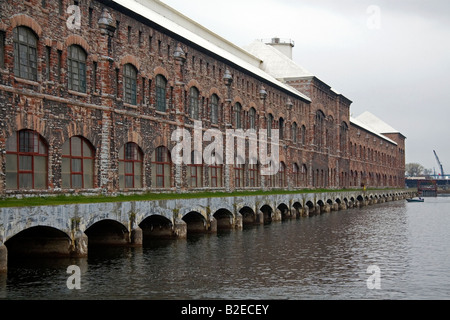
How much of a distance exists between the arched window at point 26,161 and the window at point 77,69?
3.97 metres

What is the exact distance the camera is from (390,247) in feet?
94.0

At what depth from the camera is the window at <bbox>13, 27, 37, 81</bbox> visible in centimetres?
2555

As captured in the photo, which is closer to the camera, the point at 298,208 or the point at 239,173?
the point at 239,173

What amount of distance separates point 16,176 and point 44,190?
1879mm

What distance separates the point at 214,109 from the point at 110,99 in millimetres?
14592

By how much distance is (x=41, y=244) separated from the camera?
22.2 meters

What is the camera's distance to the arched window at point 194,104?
41.2 meters

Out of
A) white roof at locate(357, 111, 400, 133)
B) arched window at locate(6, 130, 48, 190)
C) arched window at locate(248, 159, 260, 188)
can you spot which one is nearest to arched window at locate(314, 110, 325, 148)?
arched window at locate(248, 159, 260, 188)

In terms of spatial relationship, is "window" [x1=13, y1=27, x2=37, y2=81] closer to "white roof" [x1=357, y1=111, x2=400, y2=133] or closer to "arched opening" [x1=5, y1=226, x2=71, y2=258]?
"arched opening" [x1=5, y1=226, x2=71, y2=258]

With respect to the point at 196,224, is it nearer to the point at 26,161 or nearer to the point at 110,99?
the point at 110,99

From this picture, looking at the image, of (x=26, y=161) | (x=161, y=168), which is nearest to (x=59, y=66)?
(x=26, y=161)

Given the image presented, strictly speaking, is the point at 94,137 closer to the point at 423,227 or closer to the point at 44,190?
the point at 44,190

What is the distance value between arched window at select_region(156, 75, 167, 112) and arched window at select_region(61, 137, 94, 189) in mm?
7988
